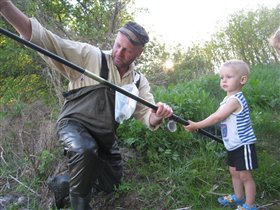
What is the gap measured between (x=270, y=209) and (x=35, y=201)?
2.48 metres

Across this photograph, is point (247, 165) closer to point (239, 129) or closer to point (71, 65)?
point (239, 129)

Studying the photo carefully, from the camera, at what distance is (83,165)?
9.87 ft

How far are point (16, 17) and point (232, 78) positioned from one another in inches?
77.3

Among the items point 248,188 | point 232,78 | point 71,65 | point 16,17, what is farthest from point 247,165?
point 16,17

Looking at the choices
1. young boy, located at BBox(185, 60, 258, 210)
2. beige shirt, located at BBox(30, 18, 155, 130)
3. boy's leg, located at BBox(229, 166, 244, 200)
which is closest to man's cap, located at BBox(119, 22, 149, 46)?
beige shirt, located at BBox(30, 18, 155, 130)

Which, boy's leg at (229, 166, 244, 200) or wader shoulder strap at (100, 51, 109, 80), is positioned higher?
wader shoulder strap at (100, 51, 109, 80)

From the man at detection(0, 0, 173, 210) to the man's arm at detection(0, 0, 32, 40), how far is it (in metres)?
0.02

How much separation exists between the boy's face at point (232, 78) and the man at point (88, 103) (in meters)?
0.60

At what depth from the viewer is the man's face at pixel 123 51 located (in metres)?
3.41

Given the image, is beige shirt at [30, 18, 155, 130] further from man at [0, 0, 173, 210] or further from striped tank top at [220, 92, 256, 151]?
striped tank top at [220, 92, 256, 151]

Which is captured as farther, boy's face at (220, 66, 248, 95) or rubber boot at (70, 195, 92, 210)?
boy's face at (220, 66, 248, 95)

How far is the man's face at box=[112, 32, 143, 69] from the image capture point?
341cm

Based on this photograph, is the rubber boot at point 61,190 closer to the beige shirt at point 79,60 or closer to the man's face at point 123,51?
the beige shirt at point 79,60

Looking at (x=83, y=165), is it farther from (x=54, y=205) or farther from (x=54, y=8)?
(x=54, y=8)
